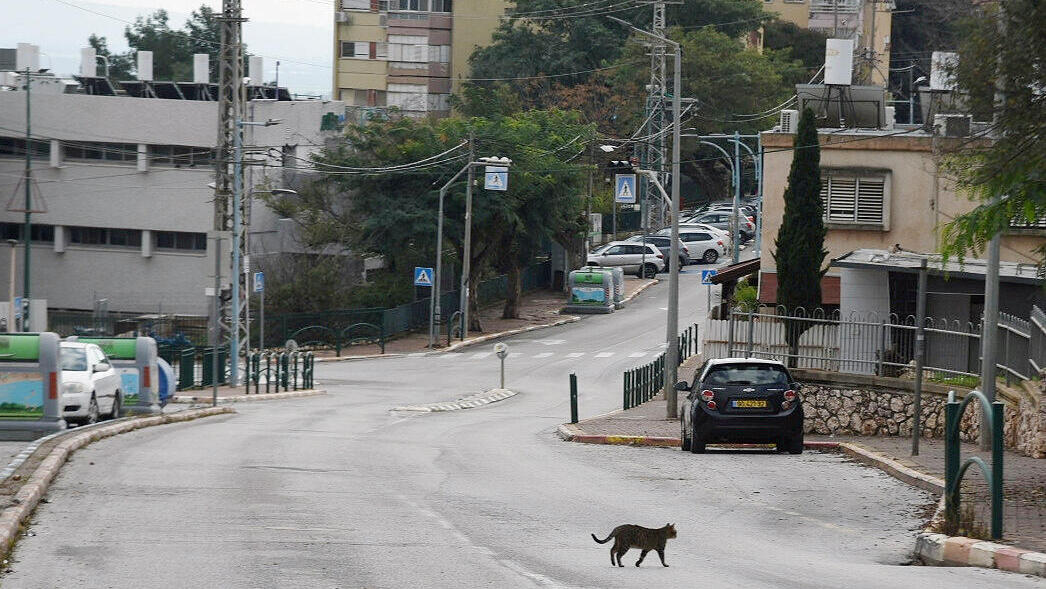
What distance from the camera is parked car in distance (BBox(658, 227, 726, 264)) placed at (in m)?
72.9

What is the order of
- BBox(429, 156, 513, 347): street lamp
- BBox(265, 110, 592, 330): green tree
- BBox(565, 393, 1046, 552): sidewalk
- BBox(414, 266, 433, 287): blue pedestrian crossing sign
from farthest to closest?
1. BBox(265, 110, 592, 330): green tree
2. BBox(429, 156, 513, 347): street lamp
3. BBox(414, 266, 433, 287): blue pedestrian crossing sign
4. BBox(565, 393, 1046, 552): sidewalk

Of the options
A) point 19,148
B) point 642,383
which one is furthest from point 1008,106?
point 19,148

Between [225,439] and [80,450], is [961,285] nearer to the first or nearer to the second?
[225,439]

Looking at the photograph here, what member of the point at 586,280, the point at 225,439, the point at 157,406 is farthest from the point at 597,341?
the point at 225,439

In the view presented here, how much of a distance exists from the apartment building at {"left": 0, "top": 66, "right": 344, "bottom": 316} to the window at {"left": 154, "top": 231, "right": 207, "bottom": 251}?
0.05 m

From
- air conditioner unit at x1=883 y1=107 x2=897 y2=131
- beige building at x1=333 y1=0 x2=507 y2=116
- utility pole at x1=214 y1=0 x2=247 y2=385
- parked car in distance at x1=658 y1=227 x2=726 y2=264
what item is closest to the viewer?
air conditioner unit at x1=883 y1=107 x2=897 y2=131

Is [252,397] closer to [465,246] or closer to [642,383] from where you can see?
[642,383]

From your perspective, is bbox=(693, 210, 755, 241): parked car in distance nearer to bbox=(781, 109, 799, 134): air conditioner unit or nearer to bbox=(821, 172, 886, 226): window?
bbox=(781, 109, 799, 134): air conditioner unit

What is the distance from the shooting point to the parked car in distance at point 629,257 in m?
73.2

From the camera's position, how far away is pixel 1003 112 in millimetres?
14555

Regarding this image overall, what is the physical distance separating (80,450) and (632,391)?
18.3 metres

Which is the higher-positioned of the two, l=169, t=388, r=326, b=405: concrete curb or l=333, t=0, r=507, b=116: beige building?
l=333, t=0, r=507, b=116: beige building

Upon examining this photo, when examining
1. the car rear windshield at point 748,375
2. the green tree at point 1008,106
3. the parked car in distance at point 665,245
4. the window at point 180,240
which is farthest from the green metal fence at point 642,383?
the window at point 180,240

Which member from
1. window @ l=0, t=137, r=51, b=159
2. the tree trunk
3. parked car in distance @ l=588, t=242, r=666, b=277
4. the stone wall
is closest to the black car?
the stone wall
